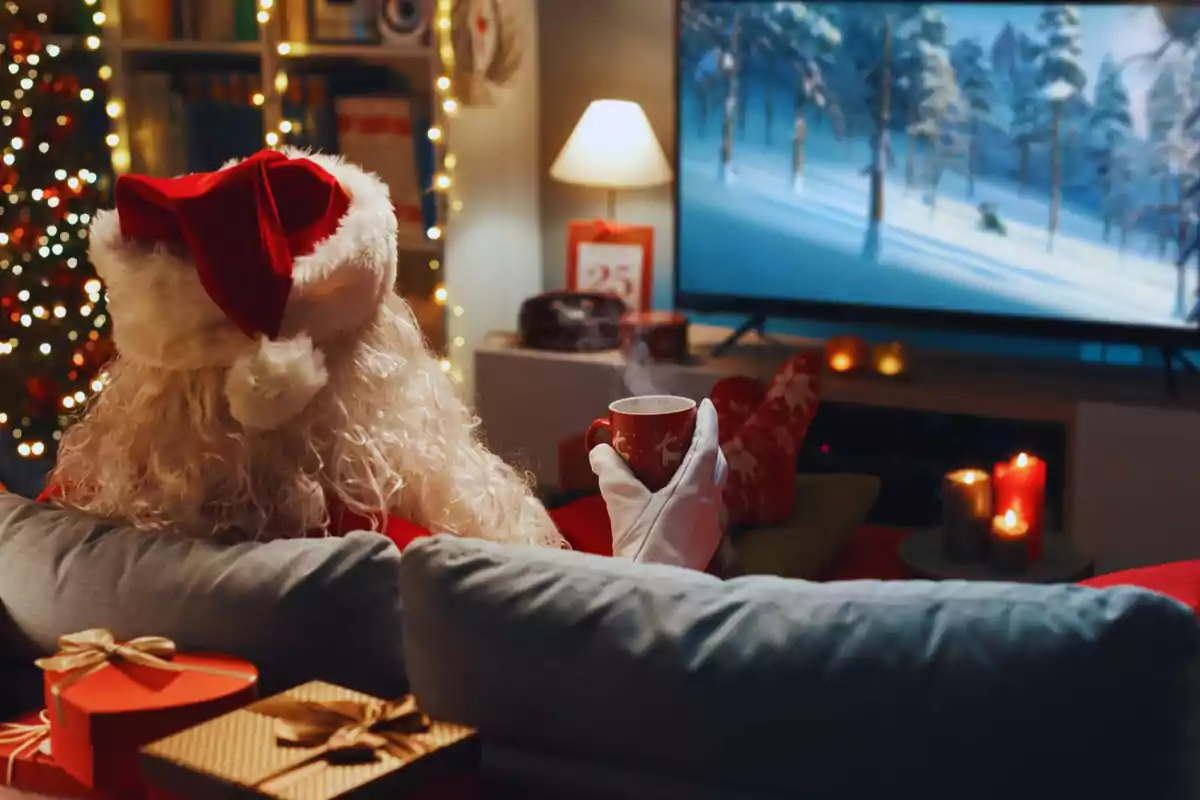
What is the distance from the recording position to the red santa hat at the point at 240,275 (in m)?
1.55

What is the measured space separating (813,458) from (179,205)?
207 cm

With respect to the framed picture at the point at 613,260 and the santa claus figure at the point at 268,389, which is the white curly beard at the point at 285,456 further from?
the framed picture at the point at 613,260

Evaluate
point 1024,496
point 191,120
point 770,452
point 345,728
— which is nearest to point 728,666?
point 345,728

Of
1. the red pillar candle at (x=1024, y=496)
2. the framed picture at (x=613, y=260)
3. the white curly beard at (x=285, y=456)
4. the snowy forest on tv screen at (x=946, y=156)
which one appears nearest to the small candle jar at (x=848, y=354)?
Result: the snowy forest on tv screen at (x=946, y=156)

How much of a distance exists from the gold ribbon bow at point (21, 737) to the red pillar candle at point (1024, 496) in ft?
4.93

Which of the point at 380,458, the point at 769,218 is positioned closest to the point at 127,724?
the point at 380,458

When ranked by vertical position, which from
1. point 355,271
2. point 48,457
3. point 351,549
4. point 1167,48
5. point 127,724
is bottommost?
point 48,457

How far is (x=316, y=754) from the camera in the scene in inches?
44.5

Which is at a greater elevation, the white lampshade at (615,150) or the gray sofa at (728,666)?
the white lampshade at (615,150)

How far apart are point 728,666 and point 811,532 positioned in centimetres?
97

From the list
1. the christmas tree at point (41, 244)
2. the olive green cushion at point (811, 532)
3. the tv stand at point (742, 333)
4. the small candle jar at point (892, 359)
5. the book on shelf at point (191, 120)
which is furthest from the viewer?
the book on shelf at point (191, 120)

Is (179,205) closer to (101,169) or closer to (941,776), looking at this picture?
(941,776)

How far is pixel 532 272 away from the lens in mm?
4012

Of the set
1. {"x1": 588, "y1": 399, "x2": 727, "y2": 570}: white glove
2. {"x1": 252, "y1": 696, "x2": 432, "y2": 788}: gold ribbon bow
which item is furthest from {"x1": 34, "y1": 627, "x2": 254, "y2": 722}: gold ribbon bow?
{"x1": 588, "y1": 399, "x2": 727, "y2": 570}: white glove
